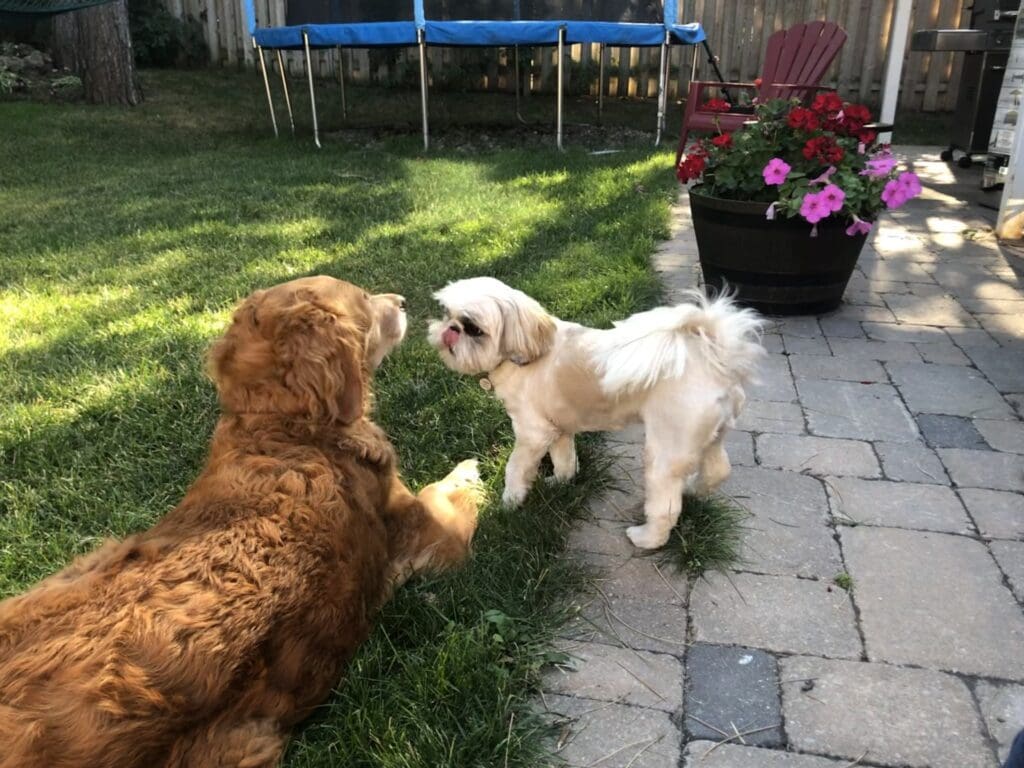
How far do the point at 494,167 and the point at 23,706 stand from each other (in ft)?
26.1

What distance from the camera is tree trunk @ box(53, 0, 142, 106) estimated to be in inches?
431

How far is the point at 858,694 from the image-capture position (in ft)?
6.98

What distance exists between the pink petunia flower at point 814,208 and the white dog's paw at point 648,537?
2.30 m

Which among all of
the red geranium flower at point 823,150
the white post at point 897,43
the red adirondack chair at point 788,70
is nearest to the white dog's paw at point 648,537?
the red geranium flower at point 823,150

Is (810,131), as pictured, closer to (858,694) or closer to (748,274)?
(748,274)

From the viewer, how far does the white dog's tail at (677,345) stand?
2406 millimetres

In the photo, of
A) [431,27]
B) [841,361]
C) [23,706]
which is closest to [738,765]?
[23,706]

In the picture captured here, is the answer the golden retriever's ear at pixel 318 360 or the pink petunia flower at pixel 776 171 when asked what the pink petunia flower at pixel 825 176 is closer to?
the pink petunia flower at pixel 776 171

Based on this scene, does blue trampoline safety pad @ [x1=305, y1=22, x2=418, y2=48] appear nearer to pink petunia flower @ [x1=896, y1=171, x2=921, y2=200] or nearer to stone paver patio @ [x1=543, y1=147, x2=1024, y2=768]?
pink petunia flower @ [x1=896, y1=171, x2=921, y2=200]

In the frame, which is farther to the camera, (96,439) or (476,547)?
(96,439)

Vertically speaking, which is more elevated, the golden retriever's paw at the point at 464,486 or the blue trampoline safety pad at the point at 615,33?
the blue trampoline safety pad at the point at 615,33

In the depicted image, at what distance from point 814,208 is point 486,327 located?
8.09ft

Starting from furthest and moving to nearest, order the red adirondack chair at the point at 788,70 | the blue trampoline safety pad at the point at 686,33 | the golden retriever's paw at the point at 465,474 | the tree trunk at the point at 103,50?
1. the tree trunk at the point at 103,50
2. the blue trampoline safety pad at the point at 686,33
3. the red adirondack chair at the point at 788,70
4. the golden retriever's paw at the point at 465,474

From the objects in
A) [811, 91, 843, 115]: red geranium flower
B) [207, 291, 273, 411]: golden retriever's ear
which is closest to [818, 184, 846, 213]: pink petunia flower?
[811, 91, 843, 115]: red geranium flower
